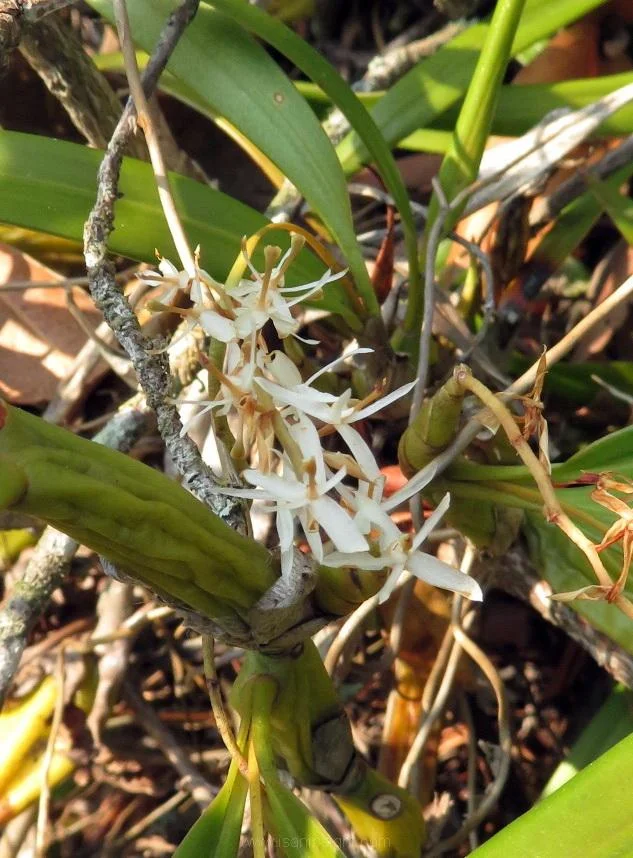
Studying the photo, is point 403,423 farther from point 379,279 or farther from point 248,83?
point 248,83

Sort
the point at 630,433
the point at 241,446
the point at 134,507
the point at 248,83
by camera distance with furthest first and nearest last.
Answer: the point at 248,83
the point at 630,433
the point at 241,446
the point at 134,507

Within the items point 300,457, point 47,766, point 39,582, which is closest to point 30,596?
point 39,582

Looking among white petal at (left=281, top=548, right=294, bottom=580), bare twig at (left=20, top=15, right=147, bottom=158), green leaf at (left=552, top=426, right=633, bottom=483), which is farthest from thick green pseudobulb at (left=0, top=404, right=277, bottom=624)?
bare twig at (left=20, top=15, right=147, bottom=158)

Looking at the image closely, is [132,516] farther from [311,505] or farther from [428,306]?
[428,306]

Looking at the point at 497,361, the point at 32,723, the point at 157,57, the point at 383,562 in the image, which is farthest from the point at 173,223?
the point at 32,723

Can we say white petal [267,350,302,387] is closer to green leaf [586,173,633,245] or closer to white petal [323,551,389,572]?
white petal [323,551,389,572]

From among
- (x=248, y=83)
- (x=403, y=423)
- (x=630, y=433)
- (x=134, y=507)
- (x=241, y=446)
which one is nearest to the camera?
(x=134, y=507)

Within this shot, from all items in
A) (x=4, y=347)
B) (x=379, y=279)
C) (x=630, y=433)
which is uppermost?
(x=4, y=347)
